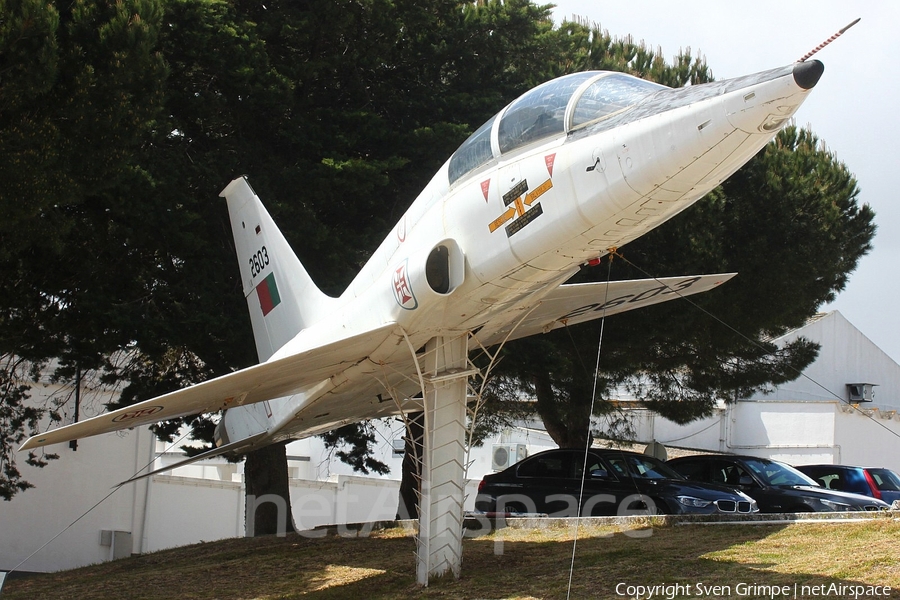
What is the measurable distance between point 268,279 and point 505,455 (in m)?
14.7

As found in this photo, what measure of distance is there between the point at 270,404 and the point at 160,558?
16.0 feet

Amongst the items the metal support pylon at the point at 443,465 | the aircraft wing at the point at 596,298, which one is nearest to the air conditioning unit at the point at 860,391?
the aircraft wing at the point at 596,298

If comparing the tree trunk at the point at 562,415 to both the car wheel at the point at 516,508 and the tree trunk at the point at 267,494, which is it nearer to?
the car wheel at the point at 516,508

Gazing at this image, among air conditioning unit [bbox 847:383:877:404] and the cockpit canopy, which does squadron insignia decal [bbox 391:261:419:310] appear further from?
air conditioning unit [bbox 847:383:877:404]

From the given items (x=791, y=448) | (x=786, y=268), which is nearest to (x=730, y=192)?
(x=786, y=268)

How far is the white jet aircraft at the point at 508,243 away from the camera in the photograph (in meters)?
6.81

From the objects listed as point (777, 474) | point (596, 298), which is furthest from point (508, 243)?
point (777, 474)

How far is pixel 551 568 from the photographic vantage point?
9.92m

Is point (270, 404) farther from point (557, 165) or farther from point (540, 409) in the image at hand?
point (540, 409)

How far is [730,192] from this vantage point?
17172mm

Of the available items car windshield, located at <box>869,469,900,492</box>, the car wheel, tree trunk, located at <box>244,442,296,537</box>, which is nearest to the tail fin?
tree trunk, located at <box>244,442,296,537</box>

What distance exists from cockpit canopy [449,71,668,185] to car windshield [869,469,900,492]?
11160mm

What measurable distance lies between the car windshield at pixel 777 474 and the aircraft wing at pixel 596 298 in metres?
4.53

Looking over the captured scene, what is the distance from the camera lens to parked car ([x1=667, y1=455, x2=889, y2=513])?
42.4ft
